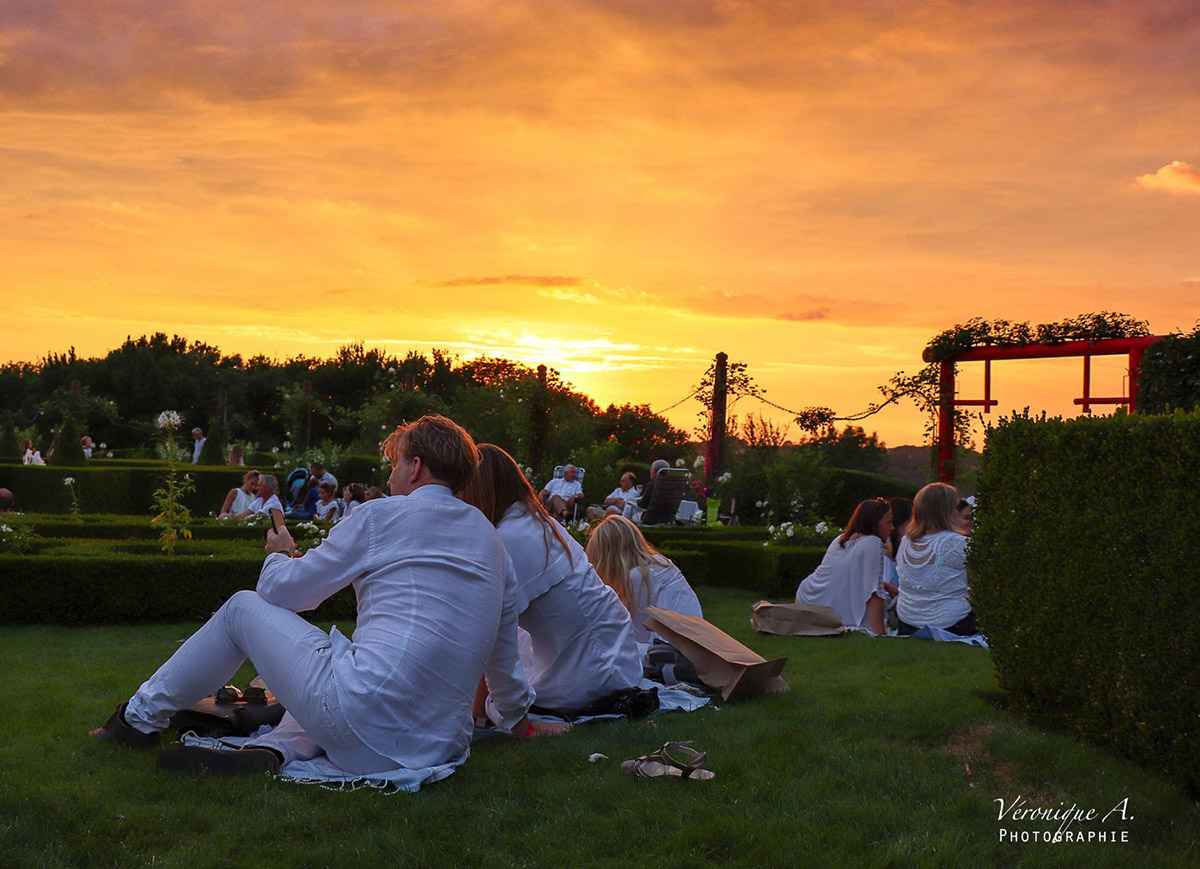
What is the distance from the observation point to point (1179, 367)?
40.1 feet

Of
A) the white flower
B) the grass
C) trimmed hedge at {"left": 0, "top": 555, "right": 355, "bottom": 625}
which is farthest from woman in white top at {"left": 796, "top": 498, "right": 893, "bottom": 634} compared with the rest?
the white flower

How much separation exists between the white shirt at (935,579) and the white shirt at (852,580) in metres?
0.50

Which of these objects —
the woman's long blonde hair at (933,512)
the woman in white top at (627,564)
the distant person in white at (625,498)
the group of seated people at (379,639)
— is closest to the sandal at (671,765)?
the group of seated people at (379,639)

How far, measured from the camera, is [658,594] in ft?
23.5

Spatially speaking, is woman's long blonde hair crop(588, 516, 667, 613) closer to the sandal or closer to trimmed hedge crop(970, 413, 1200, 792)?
trimmed hedge crop(970, 413, 1200, 792)

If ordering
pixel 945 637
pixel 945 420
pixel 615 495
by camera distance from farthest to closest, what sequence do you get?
1. pixel 615 495
2. pixel 945 420
3. pixel 945 637

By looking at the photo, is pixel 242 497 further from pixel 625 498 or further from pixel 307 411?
pixel 307 411

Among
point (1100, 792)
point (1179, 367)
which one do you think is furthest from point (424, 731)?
point (1179, 367)

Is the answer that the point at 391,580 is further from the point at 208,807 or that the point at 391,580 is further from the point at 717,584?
the point at 717,584

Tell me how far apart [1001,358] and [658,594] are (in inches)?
478

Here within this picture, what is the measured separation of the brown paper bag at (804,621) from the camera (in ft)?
29.0

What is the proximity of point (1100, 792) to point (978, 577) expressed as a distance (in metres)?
1.80

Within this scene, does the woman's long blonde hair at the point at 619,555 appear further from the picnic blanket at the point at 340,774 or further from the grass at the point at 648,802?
the picnic blanket at the point at 340,774

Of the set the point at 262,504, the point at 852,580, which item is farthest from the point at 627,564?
the point at 262,504
